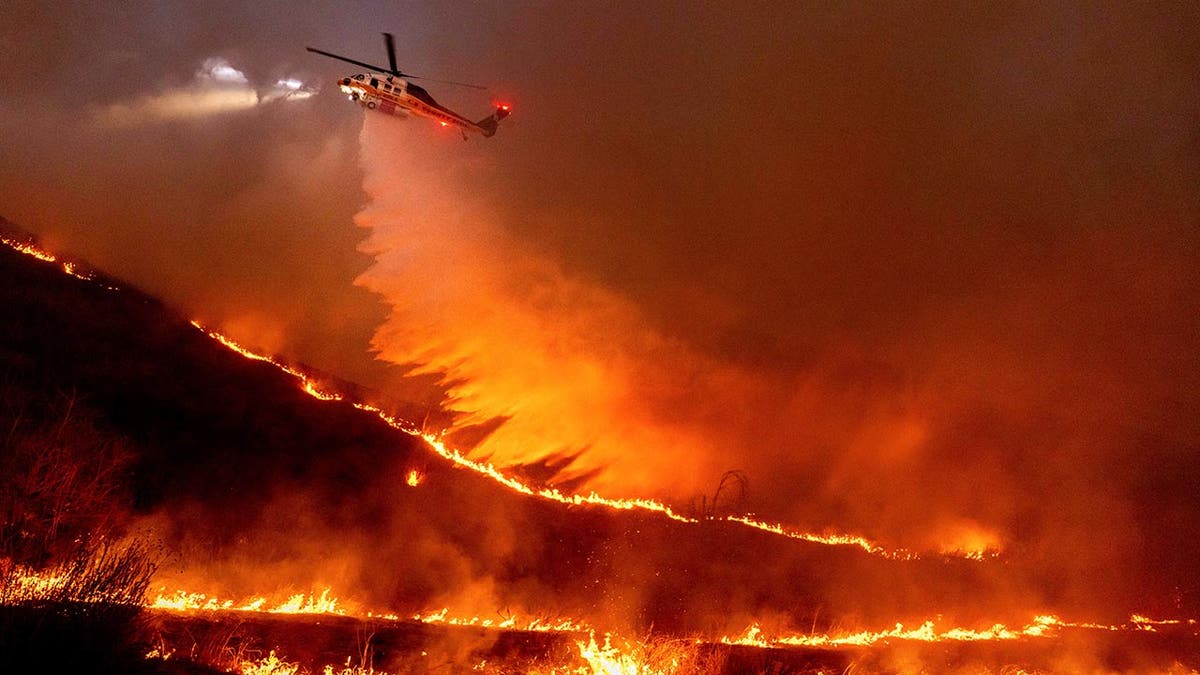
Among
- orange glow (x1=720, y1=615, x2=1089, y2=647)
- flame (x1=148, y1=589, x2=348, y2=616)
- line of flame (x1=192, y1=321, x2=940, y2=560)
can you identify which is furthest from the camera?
line of flame (x1=192, y1=321, x2=940, y2=560)

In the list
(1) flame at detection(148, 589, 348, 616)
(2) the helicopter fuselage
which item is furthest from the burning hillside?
(2) the helicopter fuselage

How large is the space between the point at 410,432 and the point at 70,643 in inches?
799

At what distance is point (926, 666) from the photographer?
19.8 metres

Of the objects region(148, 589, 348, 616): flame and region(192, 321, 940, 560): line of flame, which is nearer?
region(148, 589, 348, 616): flame

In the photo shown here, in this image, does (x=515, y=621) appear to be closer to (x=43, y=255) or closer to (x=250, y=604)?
(x=250, y=604)

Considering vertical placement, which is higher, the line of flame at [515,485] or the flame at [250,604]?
the line of flame at [515,485]

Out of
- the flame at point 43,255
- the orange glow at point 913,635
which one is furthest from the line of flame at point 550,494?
the flame at point 43,255

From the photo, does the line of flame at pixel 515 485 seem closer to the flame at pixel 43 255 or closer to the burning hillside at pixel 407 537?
the flame at pixel 43 255

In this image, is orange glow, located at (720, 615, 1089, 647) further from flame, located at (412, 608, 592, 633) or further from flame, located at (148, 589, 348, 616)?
flame, located at (148, 589, 348, 616)

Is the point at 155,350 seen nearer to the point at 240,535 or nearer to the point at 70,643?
the point at 240,535

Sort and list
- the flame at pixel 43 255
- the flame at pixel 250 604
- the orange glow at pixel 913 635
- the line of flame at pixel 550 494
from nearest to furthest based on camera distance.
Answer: the flame at pixel 250 604
the orange glow at pixel 913 635
the line of flame at pixel 550 494
the flame at pixel 43 255

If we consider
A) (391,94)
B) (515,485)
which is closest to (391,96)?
(391,94)

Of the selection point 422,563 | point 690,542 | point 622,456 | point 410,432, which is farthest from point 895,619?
point 410,432

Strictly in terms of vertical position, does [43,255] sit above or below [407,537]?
above
